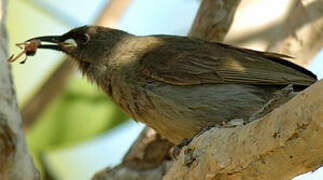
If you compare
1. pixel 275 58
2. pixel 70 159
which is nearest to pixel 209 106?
pixel 275 58

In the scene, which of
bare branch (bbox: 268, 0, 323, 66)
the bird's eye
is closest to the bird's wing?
bare branch (bbox: 268, 0, 323, 66)

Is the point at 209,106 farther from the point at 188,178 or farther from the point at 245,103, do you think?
the point at 188,178

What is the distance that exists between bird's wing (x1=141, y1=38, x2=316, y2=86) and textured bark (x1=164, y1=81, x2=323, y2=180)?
1.47 metres

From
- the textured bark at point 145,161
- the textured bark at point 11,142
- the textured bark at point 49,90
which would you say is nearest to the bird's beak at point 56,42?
the textured bark at point 49,90

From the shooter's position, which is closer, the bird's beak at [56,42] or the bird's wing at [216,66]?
the bird's wing at [216,66]

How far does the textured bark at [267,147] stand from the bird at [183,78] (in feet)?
3.93

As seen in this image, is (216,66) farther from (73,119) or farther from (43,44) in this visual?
(73,119)

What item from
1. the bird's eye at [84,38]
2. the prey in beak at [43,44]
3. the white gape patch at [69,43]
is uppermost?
the bird's eye at [84,38]

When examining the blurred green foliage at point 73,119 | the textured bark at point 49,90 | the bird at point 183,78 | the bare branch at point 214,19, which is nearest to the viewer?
the bird at point 183,78

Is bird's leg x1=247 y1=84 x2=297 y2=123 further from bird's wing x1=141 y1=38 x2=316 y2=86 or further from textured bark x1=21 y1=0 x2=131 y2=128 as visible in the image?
textured bark x1=21 y1=0 x2=131 y2=128

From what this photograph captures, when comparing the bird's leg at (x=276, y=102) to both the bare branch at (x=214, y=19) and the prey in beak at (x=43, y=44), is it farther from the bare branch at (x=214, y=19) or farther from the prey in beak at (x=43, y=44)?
the prey in beak at (x=43, y=44)

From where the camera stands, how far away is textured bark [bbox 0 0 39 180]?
15.7 feet

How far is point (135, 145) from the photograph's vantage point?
20.7 ft

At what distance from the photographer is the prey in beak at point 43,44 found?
6164mm
